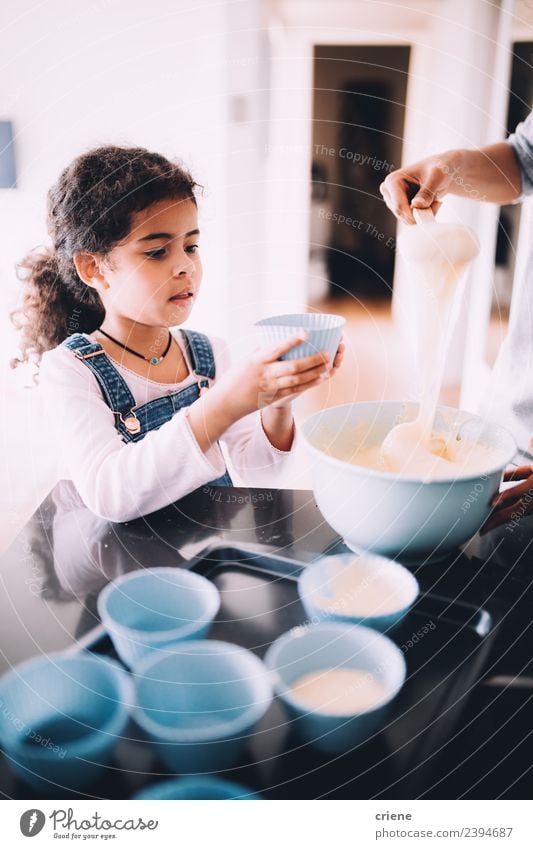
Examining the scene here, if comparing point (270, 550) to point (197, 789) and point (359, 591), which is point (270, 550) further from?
point (197, 789)

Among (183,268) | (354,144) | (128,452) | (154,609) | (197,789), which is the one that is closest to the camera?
(197,789)

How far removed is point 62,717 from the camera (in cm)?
36

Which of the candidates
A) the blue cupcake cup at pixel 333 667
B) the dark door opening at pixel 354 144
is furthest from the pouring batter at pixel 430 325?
the dark door opening at pixel 354 144

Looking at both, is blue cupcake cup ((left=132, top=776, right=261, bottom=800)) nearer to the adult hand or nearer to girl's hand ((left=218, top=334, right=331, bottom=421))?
girl's hand ((left=218, top=334, right=331, bottom=421))

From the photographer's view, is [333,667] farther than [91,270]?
No

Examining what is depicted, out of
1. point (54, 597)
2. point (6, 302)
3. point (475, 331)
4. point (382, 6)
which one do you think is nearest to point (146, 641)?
point (54, 597)

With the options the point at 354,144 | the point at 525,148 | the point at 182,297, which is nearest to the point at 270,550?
the point at 182,297

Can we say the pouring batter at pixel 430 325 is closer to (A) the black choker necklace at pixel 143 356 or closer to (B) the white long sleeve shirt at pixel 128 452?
(B) the white long sleeve shirt at pixel 128 452

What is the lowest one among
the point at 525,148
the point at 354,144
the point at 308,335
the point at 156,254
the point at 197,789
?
the point at 197,789

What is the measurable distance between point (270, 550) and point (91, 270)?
1.24 ft

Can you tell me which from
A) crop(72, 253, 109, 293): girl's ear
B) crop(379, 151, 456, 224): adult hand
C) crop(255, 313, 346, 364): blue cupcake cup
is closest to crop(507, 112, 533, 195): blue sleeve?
crop(379, 151, 456, 224): adult hand

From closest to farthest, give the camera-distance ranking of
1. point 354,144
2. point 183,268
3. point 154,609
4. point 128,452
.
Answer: point 154,609 → point 128,452 → point 183,268 → point 354,144

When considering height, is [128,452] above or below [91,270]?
below

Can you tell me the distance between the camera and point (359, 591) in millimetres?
434
